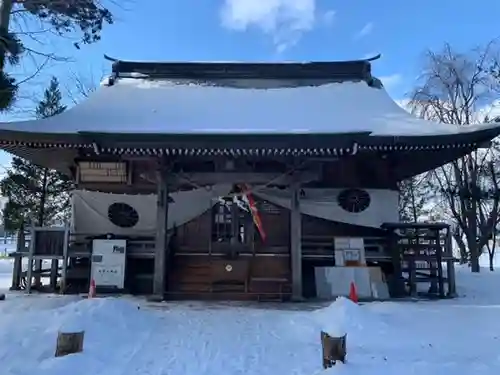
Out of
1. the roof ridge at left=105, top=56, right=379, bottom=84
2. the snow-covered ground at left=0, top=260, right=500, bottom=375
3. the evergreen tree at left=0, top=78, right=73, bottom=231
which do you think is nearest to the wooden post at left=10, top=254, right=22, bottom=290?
the snow-covered ground at left=0, top=260, right=500, bottom=375

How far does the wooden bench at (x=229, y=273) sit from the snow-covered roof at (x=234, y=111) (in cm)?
301

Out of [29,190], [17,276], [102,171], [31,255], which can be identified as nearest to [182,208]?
[102,171]

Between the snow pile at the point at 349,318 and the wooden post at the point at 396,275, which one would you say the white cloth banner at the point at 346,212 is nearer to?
the wooden post at the point at 396,275

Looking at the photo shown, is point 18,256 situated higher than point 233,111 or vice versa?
point 233,111

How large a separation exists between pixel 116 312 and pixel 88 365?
6.26 feet

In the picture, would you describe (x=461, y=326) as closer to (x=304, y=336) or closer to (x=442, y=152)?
(x=304, y=336)

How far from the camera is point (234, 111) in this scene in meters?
11.2

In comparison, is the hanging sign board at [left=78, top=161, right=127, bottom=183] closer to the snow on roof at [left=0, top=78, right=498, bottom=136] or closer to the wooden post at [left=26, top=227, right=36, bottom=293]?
the snow on roof at [left=0, top=78, right=498, bottom=136]

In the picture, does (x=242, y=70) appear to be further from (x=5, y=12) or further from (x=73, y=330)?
(x=73, y=330)

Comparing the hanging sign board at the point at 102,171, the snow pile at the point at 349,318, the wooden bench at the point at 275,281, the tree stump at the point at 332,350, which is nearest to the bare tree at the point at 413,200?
the wooden bench at the point at 275,281

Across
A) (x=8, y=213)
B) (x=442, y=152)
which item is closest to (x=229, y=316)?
(x=442, y=152)

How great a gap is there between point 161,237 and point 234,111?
Result: 3.99 metres

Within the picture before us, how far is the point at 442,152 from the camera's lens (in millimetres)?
9484

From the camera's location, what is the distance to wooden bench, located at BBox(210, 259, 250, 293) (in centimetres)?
972
